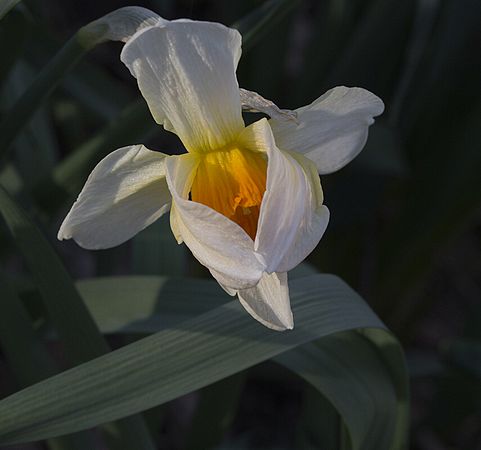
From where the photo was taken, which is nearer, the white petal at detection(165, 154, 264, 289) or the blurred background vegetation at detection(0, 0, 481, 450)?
the white petal at detection(165, 154, 264, 289)

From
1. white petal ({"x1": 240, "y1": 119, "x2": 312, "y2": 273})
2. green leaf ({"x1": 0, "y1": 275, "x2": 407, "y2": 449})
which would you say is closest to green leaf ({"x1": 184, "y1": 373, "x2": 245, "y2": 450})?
green leaf ({"x1": 0, "y1": 275, "x2": 407, "y2": 449})

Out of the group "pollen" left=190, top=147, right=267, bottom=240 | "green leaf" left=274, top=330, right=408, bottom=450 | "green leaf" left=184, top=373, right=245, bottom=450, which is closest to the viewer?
"pollen" left=190, top=147, right=267, bottom=240

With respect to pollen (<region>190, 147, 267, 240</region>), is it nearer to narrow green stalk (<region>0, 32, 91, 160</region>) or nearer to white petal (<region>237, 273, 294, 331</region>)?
white petal (<region>237, 273, 294, 331</region>)

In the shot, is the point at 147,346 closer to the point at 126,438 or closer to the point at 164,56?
the point at 126,438

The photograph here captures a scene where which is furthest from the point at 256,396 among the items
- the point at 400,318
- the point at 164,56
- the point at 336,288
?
the point at 164,56

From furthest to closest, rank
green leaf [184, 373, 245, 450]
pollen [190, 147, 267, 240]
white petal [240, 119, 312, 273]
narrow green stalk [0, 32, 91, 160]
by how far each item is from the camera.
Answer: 1. green leaf [184, 373, 245, 450]
2. narrow green stalk [0, 32, 91, 160]
3. pollen [190, 147, 267, 240]
4. white petal [240, 119, 312, 273]

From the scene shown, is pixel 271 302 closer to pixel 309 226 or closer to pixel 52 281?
pixel 309 226

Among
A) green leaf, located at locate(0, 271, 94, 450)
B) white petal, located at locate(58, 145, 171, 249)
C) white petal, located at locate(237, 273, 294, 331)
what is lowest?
green leaf, located at locate(0, 271, 94, 450)
